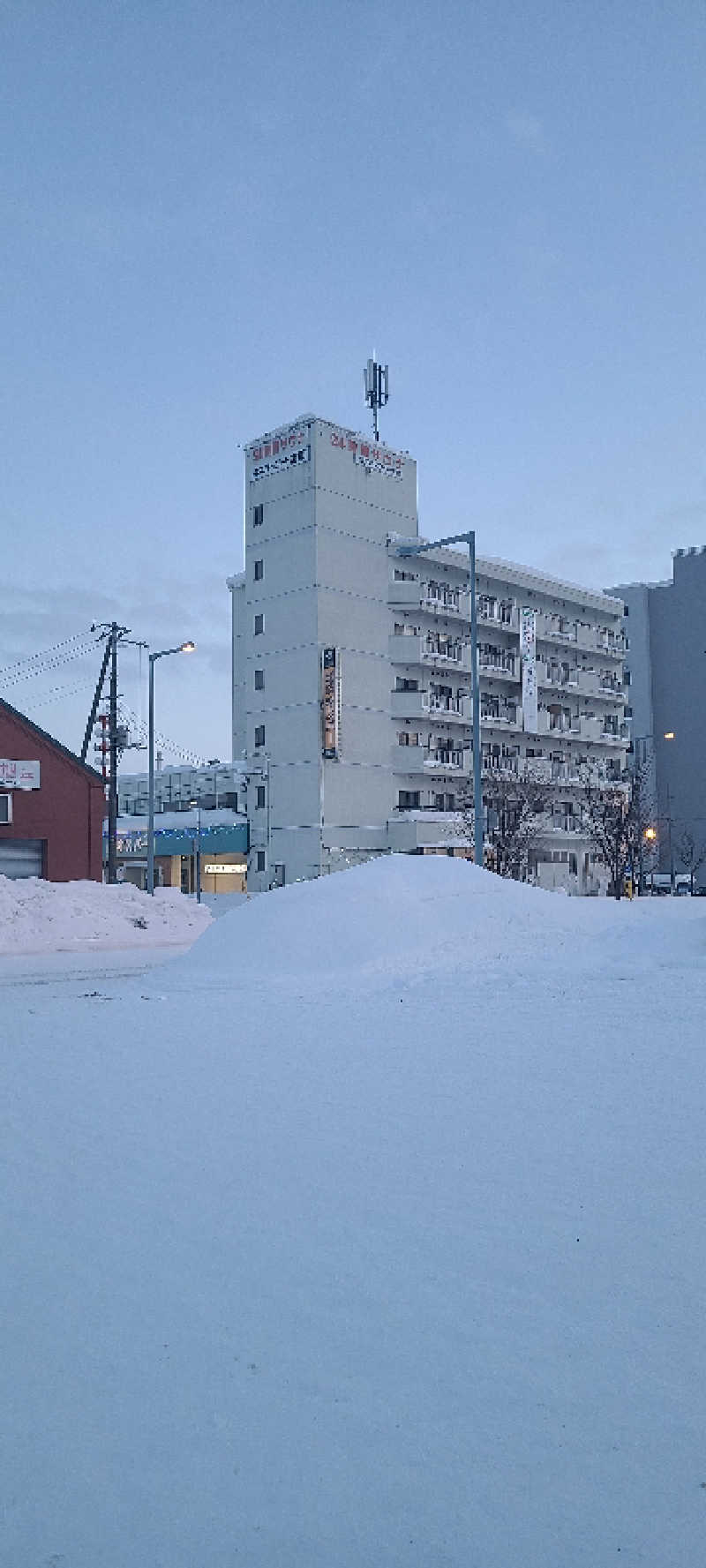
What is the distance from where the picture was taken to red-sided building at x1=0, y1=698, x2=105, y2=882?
39562mm

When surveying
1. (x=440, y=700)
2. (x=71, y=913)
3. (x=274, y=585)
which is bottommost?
(x=71, y=913)

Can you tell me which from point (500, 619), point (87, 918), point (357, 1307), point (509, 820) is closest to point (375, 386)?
point (500, 619)

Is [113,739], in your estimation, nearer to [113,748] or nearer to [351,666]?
[113,748]

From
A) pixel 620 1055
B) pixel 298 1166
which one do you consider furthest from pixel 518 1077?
pixel 298 1166

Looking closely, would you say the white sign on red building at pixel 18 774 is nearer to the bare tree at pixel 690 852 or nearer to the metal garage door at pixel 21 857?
the metal garage door at pixel 21 857

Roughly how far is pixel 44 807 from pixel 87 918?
11.1 meters

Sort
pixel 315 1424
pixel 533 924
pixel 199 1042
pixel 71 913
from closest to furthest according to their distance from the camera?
pixel 315 1424 → pixel 199 1042 → pixel 533 924 → pixel 71 913

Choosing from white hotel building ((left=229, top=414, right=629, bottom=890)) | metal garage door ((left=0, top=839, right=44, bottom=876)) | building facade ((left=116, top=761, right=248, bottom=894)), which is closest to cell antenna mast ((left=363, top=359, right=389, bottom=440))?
white hotel building ((left=229, top=414, right=629, bottom=890))

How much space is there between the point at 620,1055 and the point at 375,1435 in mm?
6776

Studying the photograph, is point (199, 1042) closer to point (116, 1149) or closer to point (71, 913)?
point (116, 1149)

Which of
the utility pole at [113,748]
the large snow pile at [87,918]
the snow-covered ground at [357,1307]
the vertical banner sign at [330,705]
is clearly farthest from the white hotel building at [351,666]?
the snow-covered ground at [357,1307]

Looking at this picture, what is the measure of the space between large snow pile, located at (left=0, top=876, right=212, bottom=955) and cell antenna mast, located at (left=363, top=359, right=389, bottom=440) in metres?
45.1

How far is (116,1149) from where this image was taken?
662 centimetres

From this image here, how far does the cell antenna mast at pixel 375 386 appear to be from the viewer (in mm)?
70312
